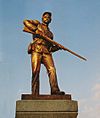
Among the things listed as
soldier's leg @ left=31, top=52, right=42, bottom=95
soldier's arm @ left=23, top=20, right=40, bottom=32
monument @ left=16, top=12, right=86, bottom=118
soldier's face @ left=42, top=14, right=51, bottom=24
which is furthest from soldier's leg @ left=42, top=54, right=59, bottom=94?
soldier's face @ left=42, top=14, right=51, bottom=24

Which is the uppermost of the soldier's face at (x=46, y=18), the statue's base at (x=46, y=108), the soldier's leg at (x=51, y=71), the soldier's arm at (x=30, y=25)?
the soldier's face at (x=46, y=18)

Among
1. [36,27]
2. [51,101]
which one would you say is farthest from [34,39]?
[51,101]

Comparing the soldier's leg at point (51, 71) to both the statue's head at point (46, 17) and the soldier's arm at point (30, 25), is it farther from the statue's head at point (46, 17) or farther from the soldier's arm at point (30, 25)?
the statue's head at point (46, 17)

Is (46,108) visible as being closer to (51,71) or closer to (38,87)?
(38,87)

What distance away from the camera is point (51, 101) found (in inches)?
395

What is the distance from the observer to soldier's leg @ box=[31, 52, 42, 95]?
10.6m

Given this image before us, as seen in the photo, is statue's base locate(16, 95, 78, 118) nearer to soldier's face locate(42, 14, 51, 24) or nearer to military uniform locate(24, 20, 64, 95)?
military uniform locate(24, 20, 64, 95)

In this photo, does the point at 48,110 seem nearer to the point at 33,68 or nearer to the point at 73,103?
the point at 73,103

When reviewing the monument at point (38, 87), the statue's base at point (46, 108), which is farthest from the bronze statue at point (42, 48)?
the statue's base at point (46, 108)

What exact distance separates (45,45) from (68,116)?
2821 millimetres

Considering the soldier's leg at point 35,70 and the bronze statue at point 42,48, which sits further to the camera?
the bronze statue at point 42,48

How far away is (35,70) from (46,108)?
1505 millimetres

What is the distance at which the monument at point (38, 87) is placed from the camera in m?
9.91

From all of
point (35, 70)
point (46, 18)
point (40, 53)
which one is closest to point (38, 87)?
point (35, 70)
